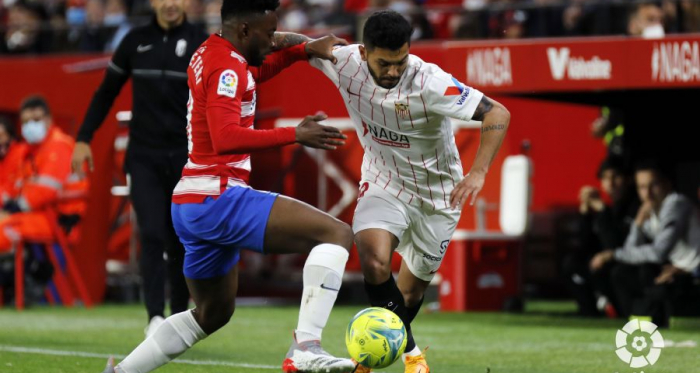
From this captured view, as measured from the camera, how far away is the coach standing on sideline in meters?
9.25

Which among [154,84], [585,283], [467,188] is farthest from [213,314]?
[585,283]

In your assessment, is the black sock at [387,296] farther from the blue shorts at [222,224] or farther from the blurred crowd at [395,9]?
the blurred crowd at [395,9]

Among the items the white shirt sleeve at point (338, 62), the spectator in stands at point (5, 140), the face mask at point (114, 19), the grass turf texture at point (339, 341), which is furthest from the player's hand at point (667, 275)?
the face mask at point (114, 19)

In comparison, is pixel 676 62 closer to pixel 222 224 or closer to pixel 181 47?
Result: pixel 181 47

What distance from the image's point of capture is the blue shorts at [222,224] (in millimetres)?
6184

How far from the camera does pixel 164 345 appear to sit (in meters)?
6.49

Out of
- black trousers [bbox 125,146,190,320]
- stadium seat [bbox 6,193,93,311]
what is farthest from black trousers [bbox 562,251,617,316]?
stadium seat [bbox 6,193,93,311]

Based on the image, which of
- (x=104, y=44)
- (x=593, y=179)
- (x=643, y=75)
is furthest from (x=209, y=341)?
(x=104, y=44)

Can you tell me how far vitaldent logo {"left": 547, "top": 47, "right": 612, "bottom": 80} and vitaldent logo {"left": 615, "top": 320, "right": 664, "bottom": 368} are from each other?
2.08 meters

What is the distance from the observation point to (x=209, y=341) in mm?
10281

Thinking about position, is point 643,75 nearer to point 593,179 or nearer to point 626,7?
point 626,7

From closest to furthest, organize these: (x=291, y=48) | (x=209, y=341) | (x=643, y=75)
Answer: (x=291, y=48) < (x=209, y=341) < (x=643, y=75)

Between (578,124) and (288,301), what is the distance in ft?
13.8

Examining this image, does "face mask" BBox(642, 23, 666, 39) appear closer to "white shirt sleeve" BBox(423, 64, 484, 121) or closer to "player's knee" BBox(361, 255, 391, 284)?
"white shirt sleeve" BBox(423, 64, 484, 121)
